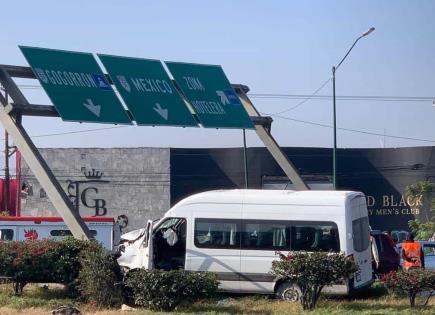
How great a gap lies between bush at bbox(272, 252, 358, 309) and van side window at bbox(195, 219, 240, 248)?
2.16 metres

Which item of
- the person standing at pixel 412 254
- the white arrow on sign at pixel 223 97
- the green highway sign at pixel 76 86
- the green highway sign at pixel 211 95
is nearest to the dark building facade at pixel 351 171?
the green highway sign at pixel 211 95

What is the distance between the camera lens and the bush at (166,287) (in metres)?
16.2

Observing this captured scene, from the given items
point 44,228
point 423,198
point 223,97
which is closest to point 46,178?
point 223,97

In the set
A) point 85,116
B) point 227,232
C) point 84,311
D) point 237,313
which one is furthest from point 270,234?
point 85,116

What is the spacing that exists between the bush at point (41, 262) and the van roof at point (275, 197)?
2753mm

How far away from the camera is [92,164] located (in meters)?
48.4

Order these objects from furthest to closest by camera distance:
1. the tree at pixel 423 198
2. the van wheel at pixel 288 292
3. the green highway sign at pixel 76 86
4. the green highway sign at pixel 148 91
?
the tree at pixel 423 198 < the green highway sign at pixel 148 91 < the green highway sign at pixel 76 86 < the van wheel at pixel 288 292

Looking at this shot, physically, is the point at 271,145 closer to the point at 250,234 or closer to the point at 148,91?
the point at 148,91

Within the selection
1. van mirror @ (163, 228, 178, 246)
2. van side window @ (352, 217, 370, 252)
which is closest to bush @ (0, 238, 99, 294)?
van mirror @ (163, 228, 178, 246)

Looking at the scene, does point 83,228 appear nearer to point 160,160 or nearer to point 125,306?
point 125,306

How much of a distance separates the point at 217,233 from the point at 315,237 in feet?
7.07

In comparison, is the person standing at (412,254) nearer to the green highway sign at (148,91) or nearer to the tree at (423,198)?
the green highway sign at (148,91)

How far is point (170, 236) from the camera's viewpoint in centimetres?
1936

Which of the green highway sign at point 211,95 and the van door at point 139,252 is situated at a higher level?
the green highway sign at point 211,95
